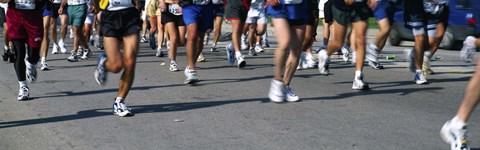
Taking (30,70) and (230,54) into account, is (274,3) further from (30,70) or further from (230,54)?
(230,54)

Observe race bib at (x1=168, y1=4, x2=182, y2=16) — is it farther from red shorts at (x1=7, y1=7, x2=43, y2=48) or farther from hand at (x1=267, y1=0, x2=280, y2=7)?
hand at (x1=267, y1=0, x2=280, y2=7)

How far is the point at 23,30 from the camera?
955cm

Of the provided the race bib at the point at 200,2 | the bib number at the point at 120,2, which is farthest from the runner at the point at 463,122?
the race bib at the point at 200,2

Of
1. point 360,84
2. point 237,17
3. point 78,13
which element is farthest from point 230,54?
point 360,84

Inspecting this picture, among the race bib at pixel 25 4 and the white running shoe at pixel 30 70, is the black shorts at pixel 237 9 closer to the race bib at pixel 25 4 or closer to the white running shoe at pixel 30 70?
the white running shoe at pixel 30 70

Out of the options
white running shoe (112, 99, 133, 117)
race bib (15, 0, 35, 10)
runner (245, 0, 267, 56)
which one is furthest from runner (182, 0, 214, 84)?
runner (245, 0, 267, 56)

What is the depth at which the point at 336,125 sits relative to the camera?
736cm

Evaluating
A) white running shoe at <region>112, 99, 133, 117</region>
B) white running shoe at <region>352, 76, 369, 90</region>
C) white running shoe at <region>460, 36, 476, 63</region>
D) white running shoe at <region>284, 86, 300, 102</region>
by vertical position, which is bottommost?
white running shoe at <region>352, 76, 369, 90</region>

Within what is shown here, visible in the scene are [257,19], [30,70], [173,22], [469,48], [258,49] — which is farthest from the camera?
[258,49]

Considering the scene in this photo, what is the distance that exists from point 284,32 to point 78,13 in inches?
271

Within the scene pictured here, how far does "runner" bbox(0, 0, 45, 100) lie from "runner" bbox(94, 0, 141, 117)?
166 centimetres

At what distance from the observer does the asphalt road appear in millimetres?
6734

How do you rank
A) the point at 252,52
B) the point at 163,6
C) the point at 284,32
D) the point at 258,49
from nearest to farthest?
the point at 284,32 < the point at 163,6 < the point at 252,52 < the point at 258,49

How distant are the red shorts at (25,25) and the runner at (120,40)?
5.54 feet
